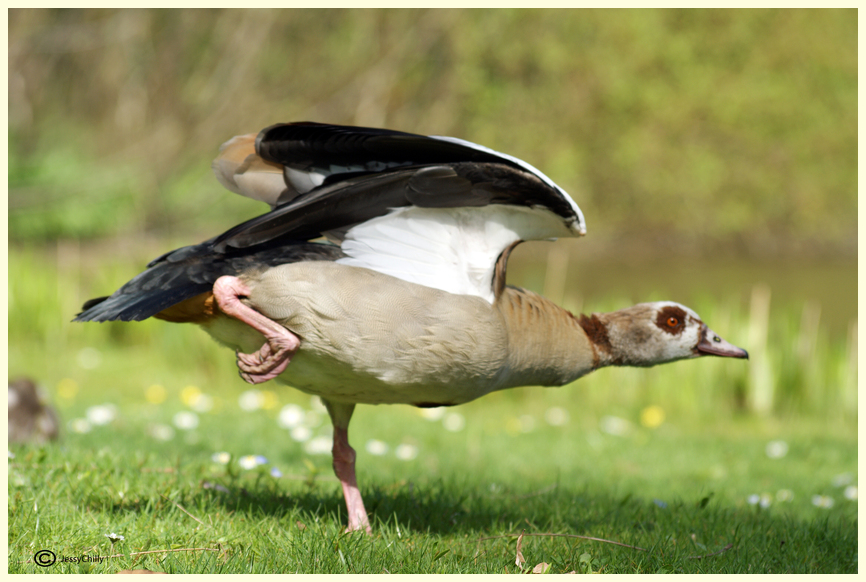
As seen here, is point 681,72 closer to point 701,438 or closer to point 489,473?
point 701,438

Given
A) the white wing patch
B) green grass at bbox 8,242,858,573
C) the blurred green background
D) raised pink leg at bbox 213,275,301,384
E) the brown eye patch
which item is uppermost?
the blurred green background

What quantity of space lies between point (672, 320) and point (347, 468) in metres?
1.74

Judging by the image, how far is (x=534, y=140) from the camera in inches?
1019

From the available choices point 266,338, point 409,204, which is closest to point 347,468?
point 266,338

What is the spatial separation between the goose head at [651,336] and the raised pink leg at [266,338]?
153cm

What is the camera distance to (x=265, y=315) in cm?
344

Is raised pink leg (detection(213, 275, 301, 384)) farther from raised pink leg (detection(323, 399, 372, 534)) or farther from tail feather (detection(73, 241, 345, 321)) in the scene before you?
raised pink leg (detection(323, 399, 372, 534))

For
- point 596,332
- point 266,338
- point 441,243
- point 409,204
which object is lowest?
point 266,338

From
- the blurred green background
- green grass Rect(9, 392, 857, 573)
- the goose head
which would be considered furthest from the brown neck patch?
the blurred green background

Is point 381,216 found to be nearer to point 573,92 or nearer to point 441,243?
point 441,243

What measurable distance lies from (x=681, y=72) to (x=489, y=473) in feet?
77.8

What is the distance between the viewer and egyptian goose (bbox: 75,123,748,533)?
3.35 metres

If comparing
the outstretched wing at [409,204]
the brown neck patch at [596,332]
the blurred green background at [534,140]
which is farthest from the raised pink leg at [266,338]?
the blurred green background at [534,140]

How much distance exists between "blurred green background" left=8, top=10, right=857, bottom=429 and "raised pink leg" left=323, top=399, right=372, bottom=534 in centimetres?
559
